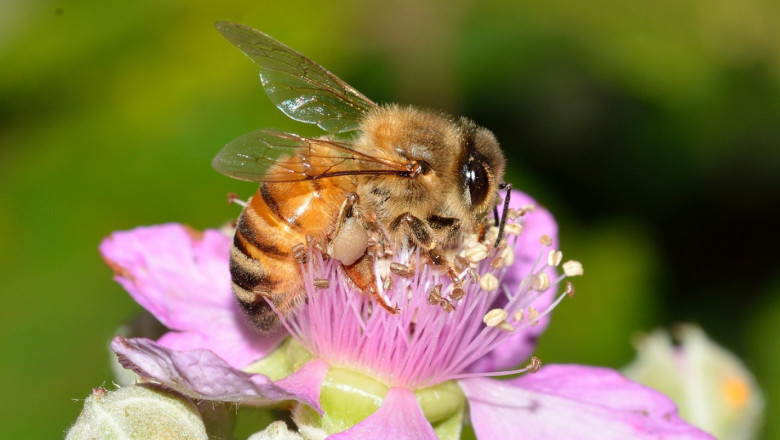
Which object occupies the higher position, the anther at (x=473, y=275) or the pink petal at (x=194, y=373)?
the anther at (x=473, y=275)

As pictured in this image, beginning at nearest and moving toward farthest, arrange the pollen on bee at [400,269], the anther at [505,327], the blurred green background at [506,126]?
the pollen on bee at [400,269] → the anther at [505,327] → the blurred green background at [506,126]

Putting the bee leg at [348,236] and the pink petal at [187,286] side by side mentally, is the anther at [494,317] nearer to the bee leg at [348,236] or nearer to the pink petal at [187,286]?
the bee leg at [348,236]

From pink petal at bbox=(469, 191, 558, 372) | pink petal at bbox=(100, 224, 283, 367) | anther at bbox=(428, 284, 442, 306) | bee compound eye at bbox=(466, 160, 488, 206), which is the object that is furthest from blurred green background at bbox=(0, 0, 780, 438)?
bee compound eye at bbox=(466, 160, 488, 206)

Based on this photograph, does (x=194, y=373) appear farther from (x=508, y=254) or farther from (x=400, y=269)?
(x=508, y=254)

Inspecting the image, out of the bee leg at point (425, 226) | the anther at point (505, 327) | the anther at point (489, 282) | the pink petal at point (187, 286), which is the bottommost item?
the pink petal at point (187, 286)

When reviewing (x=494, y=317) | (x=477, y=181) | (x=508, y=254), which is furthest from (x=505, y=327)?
(x=477, y=181)

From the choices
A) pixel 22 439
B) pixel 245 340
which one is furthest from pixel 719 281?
pixel 22 439

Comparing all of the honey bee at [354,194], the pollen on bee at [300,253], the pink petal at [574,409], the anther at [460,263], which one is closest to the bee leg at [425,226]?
the honey bee at [354,194]
